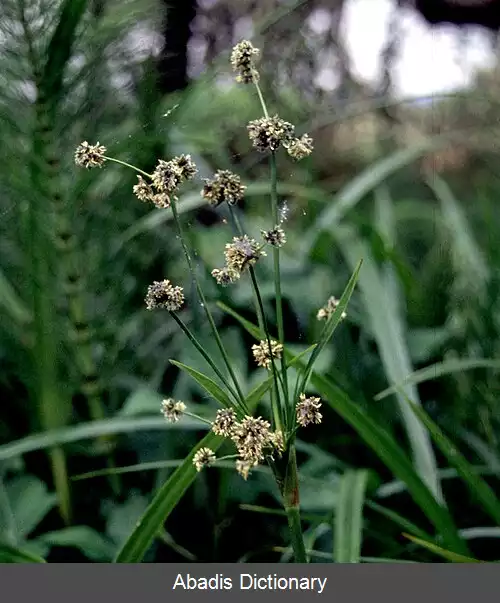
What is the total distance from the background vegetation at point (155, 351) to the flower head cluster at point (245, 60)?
19 cm

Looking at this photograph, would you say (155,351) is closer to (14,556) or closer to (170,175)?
(14,556)

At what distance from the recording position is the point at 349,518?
0.45 metres

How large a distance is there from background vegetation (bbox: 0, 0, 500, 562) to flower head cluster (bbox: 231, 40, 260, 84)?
0.61 feet

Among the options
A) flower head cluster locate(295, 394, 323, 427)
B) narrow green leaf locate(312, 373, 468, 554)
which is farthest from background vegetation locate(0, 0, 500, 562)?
flower head cluster locate(295, 394, 323, 427)

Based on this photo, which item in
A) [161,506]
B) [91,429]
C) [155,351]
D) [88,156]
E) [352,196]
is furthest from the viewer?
[352,196]

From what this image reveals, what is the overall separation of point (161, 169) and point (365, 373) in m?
0.44

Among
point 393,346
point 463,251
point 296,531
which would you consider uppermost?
point 463,251

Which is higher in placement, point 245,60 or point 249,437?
point 245,60

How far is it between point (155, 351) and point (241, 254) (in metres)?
0.39

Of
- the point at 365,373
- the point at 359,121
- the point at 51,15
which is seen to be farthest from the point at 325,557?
the point at 359,121

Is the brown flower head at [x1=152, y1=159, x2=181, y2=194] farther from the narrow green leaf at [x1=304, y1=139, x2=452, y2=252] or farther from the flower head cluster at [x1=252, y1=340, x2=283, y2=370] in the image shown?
the narrow green leaf at [x1=304, y1=139, x2=452, y2=252]

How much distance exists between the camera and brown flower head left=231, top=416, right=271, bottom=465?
27 centimetres

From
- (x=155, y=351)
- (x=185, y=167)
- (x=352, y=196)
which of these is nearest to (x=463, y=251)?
(x=352, y=196)

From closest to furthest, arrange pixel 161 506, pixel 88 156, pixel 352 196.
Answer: pixel 88 156 → pixel 161 506 → pixel 352 196
